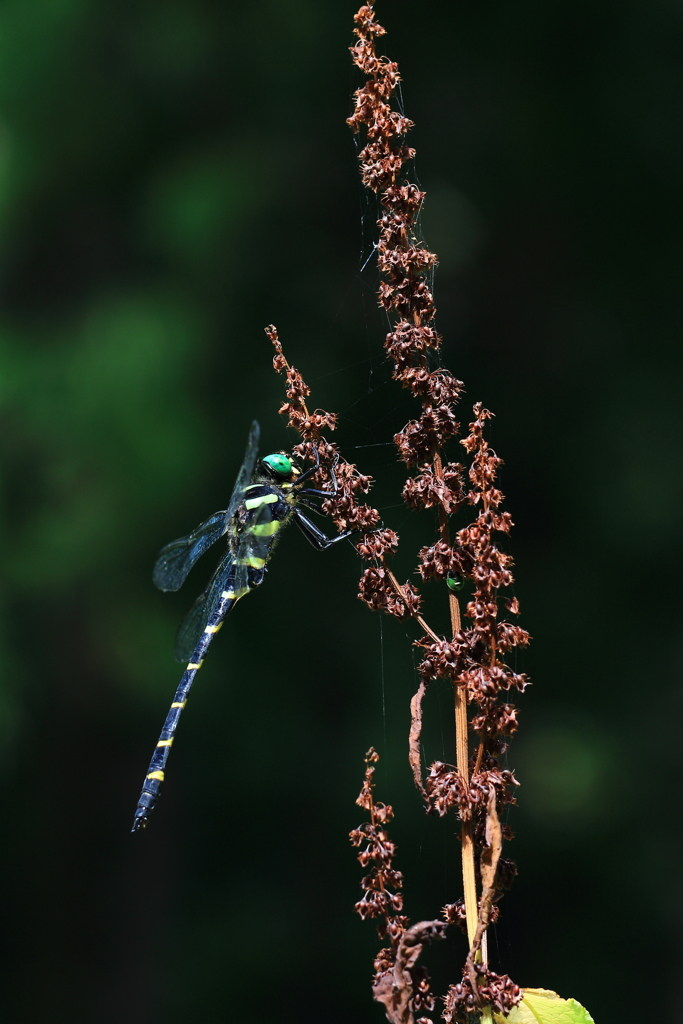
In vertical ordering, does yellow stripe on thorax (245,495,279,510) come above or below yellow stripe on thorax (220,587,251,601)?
above

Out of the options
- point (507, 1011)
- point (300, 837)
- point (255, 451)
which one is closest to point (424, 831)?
point (300, 837)

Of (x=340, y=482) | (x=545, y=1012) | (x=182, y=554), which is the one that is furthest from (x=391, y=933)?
(x=182, y=554)

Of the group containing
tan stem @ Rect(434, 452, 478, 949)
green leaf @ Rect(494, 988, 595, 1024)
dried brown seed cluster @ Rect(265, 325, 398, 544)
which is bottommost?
green leaf @ Rect(494, 988, 595, 1024)

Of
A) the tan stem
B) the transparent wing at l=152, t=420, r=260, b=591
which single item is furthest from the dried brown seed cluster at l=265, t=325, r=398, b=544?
the transparent wing at l=152, t=420, r=260, b=591

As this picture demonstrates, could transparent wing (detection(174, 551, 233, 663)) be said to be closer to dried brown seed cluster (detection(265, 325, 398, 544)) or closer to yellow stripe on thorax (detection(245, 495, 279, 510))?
yellow stripe on thorax (detection(245, 495, 279, 510))

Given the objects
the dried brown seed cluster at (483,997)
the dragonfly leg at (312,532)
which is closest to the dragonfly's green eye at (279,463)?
the dragonfly leg at (312,532)

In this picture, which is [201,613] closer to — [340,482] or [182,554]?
[182,554]

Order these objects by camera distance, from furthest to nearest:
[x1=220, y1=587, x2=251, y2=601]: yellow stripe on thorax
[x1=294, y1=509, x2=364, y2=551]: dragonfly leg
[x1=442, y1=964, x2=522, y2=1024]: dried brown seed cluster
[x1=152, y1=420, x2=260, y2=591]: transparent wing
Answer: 1. [x1=152, y1=420, x2=260, y2=591]: transparent wing
2. [x1=220, y1=587, x2=251, y2=601]: yellow stripe on thorax
3. [x1=294, y1=509, x2=364, y2=551]: dragonfly leg
4. [x1=442, y1=964, x2=522, y2=1024]: dried brown seed cluster

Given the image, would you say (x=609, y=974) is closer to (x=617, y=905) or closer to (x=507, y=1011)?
(x=617, y=905)
